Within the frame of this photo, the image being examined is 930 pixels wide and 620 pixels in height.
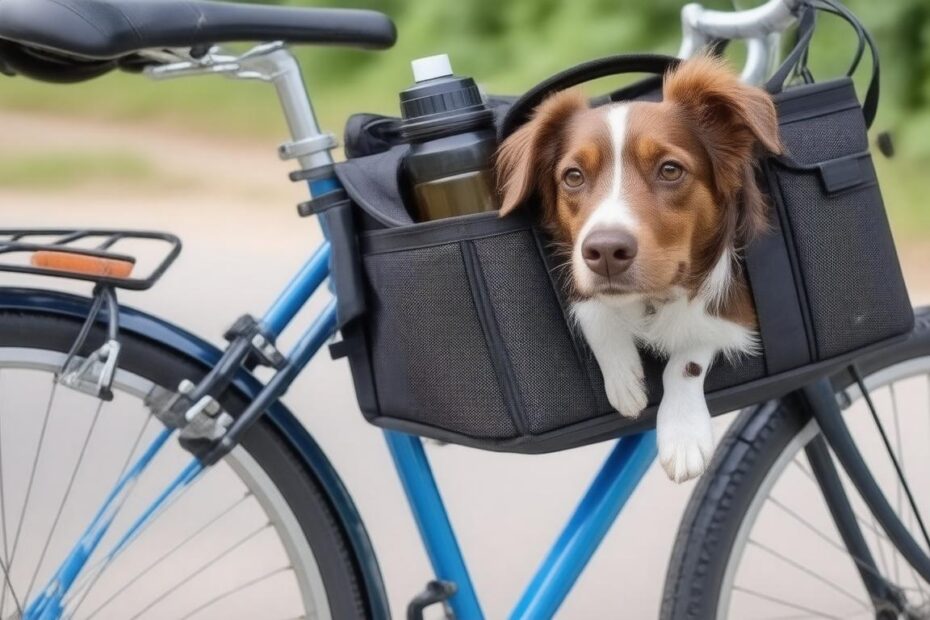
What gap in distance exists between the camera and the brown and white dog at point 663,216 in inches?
45.8

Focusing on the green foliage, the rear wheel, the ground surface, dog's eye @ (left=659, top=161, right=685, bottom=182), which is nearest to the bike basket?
dog's eye @ (left=659, top=161, right=685, bottom=182)

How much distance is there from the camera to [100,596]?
2.64 m

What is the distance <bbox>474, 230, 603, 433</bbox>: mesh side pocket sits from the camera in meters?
1.22

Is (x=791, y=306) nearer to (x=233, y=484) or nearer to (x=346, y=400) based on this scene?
(x=233, y=484)

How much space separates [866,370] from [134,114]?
7096 millimetres

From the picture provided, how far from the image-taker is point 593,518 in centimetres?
153

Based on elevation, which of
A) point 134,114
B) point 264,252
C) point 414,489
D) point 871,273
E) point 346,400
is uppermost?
point 134,114

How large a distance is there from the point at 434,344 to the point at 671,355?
0.24 meters

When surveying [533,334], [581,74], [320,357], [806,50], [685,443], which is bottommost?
[685,443]

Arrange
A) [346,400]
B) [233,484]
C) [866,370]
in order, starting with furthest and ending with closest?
[346,400]
[233,484]
[866,370]

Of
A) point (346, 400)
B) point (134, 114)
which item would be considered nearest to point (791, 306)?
point (346, 400)

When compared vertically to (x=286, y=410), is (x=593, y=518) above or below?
below

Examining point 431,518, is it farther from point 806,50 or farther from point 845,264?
point 806,50

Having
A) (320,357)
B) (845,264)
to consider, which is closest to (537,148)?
(845,264)
